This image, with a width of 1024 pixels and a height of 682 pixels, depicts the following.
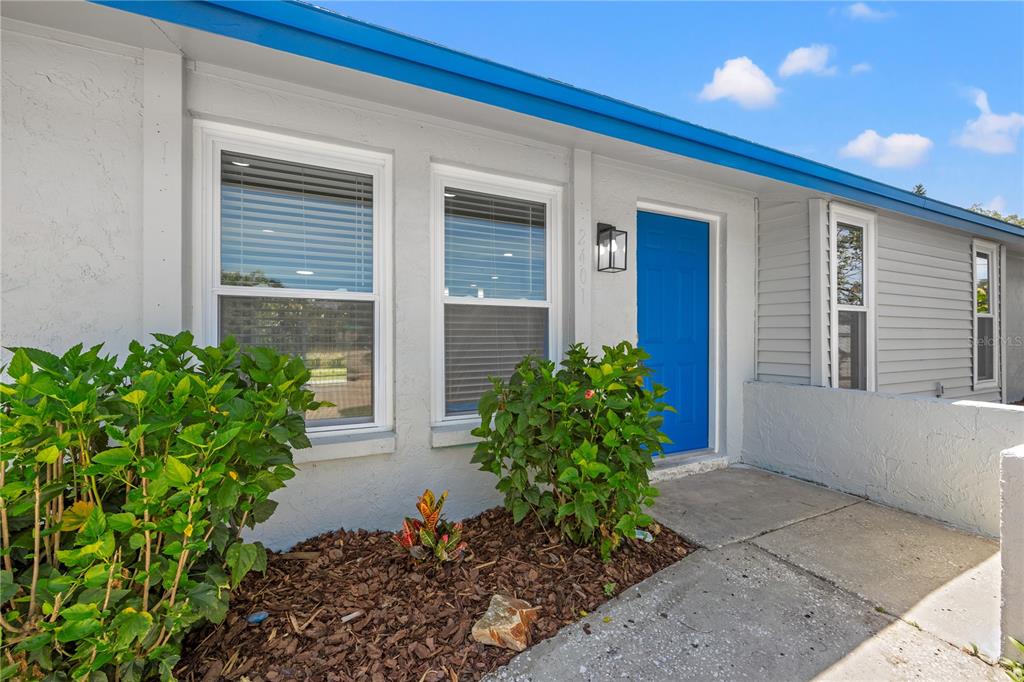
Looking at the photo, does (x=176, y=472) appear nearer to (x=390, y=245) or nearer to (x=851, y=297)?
(x=390, y=245)

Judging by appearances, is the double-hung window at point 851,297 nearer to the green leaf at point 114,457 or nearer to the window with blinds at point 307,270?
the window with blinds at point 307,270

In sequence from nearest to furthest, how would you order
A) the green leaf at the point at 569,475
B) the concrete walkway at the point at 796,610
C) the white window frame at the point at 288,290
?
the concrete walkway at the point at 796,610 < the green leaf at the point at 569,475 < the white window frame at the point at 288,290

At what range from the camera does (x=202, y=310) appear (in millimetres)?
2477

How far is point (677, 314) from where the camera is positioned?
4184 millimetres

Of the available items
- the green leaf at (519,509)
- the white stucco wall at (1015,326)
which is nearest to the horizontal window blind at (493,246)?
the green leaf at (519,509)

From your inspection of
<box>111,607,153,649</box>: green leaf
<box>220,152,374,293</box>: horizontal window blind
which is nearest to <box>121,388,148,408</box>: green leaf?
<box>111,607,153,649</box>: green leaf

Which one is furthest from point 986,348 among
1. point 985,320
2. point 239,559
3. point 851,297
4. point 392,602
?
point 239,559

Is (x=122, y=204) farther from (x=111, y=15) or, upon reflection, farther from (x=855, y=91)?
(x=855, y=91)

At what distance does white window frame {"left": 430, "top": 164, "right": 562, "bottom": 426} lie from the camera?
121 inches

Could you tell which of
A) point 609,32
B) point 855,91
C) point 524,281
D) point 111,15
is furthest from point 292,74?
point 855,91

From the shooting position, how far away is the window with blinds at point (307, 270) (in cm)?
259

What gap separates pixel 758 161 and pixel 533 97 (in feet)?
6.15

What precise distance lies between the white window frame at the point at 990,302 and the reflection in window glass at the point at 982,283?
0.03 meters

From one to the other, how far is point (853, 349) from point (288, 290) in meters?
4.88
